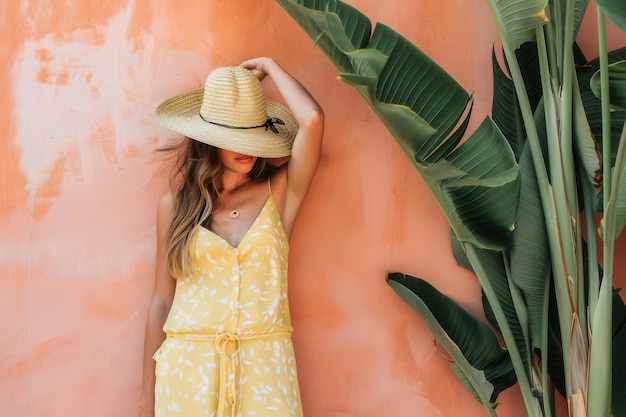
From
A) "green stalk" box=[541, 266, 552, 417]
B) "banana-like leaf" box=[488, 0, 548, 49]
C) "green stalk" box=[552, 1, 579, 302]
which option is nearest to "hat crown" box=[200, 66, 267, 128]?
"banana-like leaf" box=[488, 0, 548, 49]

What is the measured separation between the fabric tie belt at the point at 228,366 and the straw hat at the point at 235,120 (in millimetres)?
556

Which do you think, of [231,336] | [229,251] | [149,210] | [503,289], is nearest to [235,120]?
[229,251]

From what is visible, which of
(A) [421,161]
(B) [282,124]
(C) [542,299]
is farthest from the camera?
(B) [282,124]

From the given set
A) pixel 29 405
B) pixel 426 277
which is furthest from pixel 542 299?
pixel 29 405

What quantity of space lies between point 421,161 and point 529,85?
59cm

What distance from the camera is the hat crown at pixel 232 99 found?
2.46 metres

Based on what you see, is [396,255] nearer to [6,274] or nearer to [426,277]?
[426,277]

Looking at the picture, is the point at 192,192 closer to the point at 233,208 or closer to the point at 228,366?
the point at 233,208

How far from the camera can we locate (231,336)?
2367 millimetres

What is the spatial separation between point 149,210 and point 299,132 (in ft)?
2.08

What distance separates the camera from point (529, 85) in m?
2.60

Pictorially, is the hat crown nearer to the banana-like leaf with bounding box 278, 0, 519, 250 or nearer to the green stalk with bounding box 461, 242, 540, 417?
the banana-like leaf with bounding box 278, 0, 519, 250

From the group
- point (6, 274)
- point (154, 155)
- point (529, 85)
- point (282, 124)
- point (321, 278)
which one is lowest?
point (6, 274)

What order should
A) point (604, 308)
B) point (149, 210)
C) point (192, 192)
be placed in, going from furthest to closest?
point (149, 210), point (192, 192), point (604, 308)
